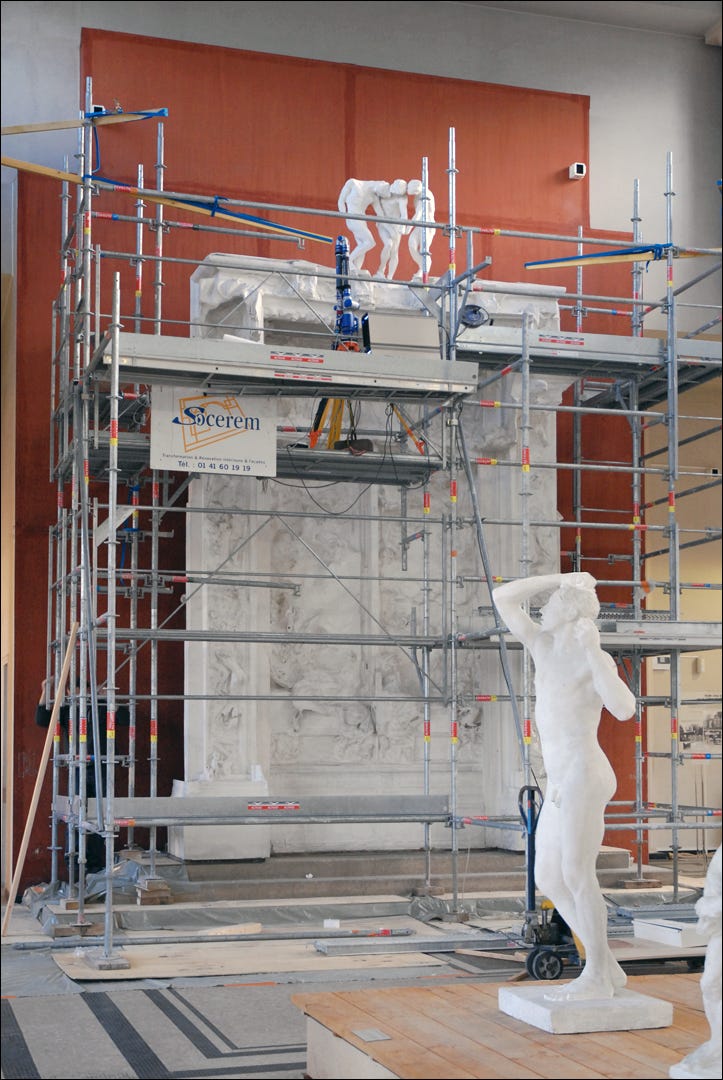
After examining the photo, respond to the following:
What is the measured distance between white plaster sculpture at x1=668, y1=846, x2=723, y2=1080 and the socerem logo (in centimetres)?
584

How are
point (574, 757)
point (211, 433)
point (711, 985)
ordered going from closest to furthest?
point (711, 985), point (574, 757), point (211, 433)

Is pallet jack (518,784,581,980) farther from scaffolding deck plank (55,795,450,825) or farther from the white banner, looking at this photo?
the white banner

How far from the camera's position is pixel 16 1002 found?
749 cm

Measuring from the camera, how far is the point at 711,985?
4.79m

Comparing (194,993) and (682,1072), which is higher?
(682,1072)

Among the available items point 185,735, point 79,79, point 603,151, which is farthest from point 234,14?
point 185,735

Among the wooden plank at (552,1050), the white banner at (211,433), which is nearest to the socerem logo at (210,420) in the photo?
the white banner at (211,433)

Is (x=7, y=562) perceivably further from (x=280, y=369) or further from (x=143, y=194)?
(x=280, y=369)

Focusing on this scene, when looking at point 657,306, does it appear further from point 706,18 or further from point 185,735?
point 706,18

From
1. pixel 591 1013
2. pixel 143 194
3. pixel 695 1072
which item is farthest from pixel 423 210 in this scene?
pixel 695 1072

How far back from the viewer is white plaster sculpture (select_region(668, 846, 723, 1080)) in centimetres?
477

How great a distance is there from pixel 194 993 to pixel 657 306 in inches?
265

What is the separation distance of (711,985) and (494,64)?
23.6 feet

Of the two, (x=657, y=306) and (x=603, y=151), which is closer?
(x=657, y=306)
